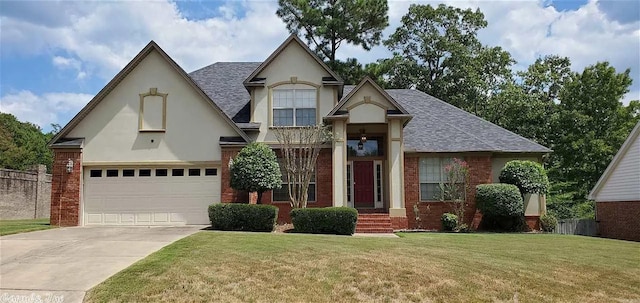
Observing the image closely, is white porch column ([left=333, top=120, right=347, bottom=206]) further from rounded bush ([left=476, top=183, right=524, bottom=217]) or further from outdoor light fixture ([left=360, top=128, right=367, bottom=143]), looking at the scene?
rounded bush ([left=476, top=183, right=524, bottom=217])

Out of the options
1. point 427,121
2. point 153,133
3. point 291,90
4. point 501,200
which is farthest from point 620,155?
point 153,133

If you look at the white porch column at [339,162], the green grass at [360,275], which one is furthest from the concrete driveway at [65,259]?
the white porch column at [339,162]

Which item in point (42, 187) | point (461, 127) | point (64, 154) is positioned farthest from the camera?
point (42, 187)

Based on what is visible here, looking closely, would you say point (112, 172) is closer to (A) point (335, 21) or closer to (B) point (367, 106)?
(B) point (367, 106)

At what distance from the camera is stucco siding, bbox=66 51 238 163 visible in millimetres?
18875

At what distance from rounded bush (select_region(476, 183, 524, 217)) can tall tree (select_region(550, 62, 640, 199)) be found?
1631 centimetres

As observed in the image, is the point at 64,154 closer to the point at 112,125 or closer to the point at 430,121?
the point at 112,125

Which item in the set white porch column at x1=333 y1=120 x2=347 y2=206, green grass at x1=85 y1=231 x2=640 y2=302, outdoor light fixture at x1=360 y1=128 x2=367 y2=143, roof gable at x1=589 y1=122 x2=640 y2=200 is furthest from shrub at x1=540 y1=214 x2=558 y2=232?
white porch column at x1=333 y1=120 x2=347 y2=206

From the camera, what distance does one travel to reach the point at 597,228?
73.6ft

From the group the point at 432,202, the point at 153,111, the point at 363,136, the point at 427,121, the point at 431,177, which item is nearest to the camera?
the point at 153,111

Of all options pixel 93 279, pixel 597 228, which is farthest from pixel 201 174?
pixel 597 228

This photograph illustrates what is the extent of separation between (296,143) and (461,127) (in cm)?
794

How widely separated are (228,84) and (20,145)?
43.6m

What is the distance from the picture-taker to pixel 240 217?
16.3m
